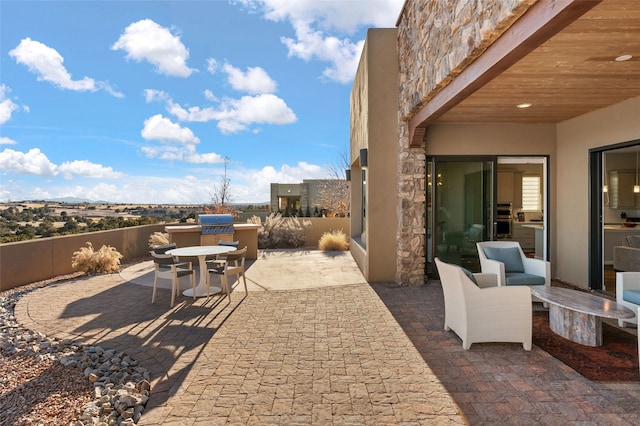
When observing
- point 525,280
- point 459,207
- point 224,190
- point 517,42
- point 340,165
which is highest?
point 340,165

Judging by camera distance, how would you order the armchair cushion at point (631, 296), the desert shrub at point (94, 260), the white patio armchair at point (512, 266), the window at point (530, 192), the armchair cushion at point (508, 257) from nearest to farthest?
the armchair cushion at point (631, 296)
the white patio armchair at point (512, 266)
the armchair cushion at point (508, 257)
the desert shrub at point (94, 260)
the window at point (530, 192)

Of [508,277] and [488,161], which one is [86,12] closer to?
[488,161]

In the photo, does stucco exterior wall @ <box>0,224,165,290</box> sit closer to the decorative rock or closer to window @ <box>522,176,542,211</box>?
the decorative rock

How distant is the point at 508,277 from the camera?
14.8ft

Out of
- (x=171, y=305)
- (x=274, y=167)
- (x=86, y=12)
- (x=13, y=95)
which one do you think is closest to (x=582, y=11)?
(x=171, y=305)

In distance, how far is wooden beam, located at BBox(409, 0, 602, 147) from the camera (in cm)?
209

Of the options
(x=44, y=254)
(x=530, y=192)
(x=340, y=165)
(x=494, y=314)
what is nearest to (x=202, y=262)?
(x=44, y=254)

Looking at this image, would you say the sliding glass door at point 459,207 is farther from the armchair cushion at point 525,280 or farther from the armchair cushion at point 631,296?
the armchair cushion at point 631,296

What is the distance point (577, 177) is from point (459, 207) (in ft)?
6.35

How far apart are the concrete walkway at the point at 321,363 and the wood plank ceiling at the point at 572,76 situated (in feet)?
9.19

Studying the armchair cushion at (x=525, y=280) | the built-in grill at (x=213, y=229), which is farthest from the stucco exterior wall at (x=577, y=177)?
the built-in grill at (x=213, y=229)

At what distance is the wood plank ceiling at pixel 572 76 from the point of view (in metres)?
2.63

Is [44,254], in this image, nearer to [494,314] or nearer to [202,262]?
[202,262]

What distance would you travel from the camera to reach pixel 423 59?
185 inches
